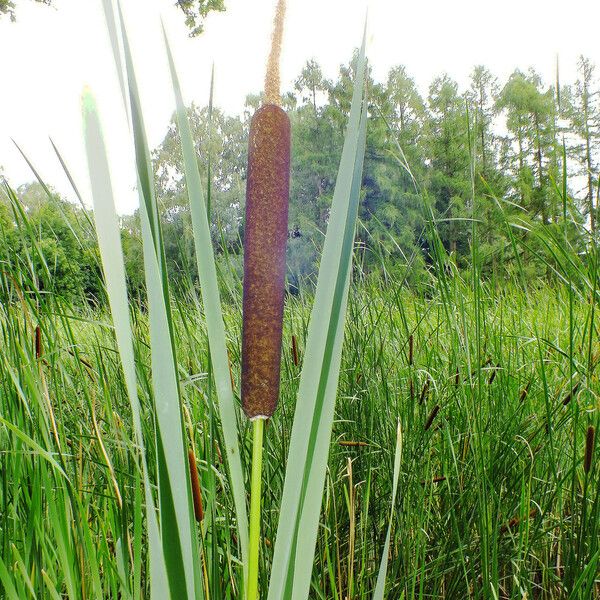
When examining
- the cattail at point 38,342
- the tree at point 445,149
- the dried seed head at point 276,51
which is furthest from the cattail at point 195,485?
the tree at point 445,149

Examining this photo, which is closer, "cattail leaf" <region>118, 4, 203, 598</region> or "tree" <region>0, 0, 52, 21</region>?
"cattail leaf" <region>118, 4, 203, 598</region>

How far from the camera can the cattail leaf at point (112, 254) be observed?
40 centimetres

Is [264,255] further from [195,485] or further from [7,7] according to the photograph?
[7,7]

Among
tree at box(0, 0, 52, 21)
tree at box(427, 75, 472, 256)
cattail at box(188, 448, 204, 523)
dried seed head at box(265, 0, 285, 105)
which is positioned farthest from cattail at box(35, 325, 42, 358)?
tree at box(427, 75, 472, 256)

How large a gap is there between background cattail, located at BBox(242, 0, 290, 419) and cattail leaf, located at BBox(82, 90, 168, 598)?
0.45 ft

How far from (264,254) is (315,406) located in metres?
0.15

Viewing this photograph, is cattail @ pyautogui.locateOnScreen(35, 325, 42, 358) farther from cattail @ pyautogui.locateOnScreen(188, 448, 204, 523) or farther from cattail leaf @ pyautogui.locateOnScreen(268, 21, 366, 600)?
cattail leaf @ pyautogui.locateOnScreen(268, 21, 366, 600)

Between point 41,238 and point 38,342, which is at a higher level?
point 41,238

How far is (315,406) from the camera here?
0.50m

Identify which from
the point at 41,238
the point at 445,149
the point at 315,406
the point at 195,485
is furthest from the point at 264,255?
the point at 445,149

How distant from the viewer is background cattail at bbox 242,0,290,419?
1.77 feet

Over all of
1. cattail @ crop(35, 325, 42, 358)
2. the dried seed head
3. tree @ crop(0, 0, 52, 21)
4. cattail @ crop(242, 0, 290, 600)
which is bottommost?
cattail @ crop(35, 325, 42, 358)

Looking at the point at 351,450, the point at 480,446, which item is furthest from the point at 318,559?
the point at 480,446

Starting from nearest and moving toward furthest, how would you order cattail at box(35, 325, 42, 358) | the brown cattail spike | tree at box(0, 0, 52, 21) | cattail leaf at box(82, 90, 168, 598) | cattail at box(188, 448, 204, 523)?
1. cattail leaf at box(82, 90, 168, 598)
2. the brown cattail spike
3. cattail at box(188, 448, 204, 523)
4. cattail at box(35, 325, 42, 358)
5. tree at box(0, 0, 52, 21)
